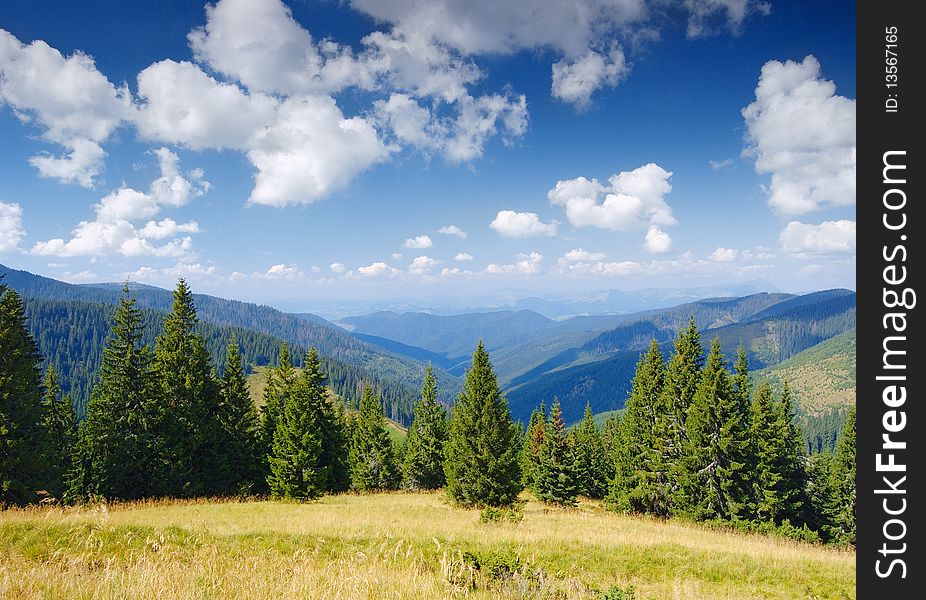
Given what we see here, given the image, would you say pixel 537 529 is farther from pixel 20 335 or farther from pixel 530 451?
pixel 530 451

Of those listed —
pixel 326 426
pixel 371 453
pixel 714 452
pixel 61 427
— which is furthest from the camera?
pixel 371 453

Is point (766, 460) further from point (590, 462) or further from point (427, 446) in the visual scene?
point (427, 446)

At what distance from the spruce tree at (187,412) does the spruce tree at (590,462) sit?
99.1 feet

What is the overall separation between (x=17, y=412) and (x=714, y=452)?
3985cm

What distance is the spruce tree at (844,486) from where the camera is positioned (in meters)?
34.7

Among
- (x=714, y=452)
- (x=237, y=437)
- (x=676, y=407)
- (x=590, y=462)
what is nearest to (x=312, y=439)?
(x=237, y=437)

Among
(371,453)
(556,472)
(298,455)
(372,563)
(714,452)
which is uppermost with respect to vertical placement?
(372,563)

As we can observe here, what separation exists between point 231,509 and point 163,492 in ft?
41.3

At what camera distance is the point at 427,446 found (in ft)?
168

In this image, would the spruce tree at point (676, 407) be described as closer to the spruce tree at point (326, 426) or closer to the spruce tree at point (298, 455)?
the spruce tree at point (298, 455)

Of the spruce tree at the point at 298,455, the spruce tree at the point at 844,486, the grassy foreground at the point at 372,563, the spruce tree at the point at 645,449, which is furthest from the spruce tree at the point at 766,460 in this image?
the spruce tree at the point at 298,455

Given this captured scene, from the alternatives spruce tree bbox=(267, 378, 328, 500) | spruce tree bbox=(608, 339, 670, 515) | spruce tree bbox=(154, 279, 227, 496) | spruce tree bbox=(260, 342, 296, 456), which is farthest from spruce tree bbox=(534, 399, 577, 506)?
spruce tree bbox=(154, 279, 227, 496)

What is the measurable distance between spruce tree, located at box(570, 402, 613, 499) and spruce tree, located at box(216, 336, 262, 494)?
2802 cm
